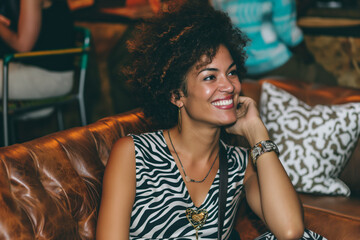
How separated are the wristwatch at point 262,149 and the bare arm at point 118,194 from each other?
0.49 meters

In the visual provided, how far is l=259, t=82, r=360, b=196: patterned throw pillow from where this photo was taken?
2.03 meters

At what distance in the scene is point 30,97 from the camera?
2.69 m

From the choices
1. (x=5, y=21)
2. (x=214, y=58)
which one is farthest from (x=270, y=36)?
(x=5, y=21)

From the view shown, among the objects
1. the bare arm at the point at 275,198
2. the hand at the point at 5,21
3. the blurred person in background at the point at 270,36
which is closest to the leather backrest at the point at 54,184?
the bare arm at the point at 275,198

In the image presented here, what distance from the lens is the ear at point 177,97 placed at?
1.70 m

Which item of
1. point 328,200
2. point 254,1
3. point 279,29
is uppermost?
point 254,1

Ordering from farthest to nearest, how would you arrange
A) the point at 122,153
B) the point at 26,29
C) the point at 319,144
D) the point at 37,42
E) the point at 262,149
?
1. the point at 37,42
2. the point at 26,29
3. the point at 319,144
4. the point at 262,149
5. the point at 122,153

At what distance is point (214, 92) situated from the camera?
63.3 inches

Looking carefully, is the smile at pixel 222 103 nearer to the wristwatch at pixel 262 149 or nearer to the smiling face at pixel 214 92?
the smiling face at pixel 214 92

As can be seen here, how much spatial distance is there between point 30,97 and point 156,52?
1315mm

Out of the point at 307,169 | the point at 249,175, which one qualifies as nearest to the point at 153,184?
the point at 249,175

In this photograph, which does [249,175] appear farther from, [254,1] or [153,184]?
[254,1]

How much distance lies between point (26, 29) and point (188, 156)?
1.45m

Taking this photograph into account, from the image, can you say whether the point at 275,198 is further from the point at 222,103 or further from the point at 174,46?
the point at 174,46
